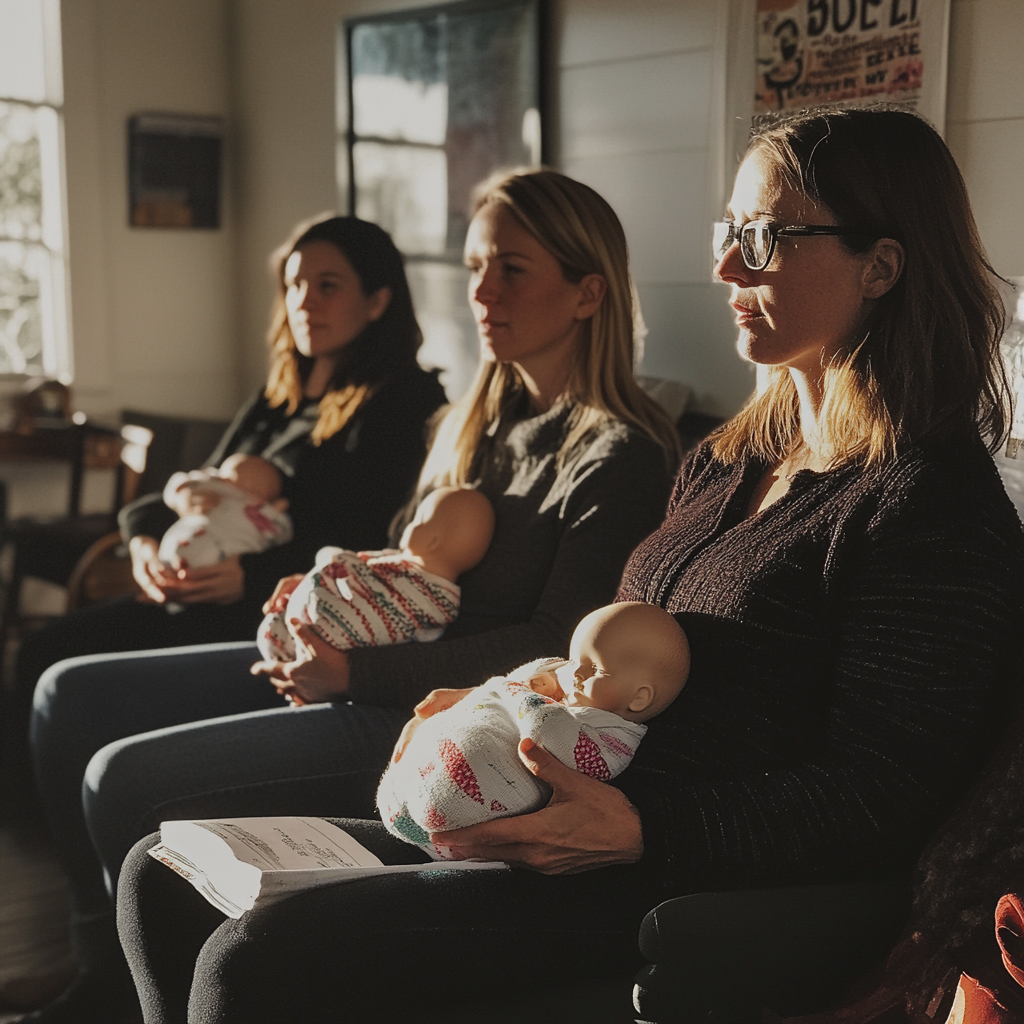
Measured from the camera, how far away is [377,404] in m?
2.51

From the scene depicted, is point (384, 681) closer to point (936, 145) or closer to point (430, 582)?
point (430, 582)

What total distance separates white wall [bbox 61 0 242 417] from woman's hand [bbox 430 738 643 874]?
3623 mm

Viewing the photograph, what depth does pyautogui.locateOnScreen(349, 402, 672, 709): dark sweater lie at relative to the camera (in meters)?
1.86

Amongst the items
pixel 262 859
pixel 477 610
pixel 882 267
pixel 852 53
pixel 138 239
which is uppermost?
pixel 852 53

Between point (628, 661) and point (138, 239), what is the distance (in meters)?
3.73

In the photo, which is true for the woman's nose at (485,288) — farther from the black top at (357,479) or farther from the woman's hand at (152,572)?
the woman's hand at (152,572)

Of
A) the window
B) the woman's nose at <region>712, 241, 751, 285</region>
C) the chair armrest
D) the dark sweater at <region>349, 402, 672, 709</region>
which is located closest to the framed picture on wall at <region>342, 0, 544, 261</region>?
the window

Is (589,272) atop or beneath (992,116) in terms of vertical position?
beneath

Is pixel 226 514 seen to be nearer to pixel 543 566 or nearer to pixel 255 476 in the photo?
pixel 255 476

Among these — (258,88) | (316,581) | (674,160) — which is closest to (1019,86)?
(674,160)

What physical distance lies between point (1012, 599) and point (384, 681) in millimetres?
933

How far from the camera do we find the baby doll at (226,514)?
2430 millimetres

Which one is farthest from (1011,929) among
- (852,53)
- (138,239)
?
(138,239)

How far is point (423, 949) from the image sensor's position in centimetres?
126
